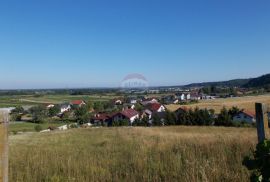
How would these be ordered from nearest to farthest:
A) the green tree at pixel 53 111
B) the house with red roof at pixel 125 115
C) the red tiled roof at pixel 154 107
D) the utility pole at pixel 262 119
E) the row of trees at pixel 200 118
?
the utility pole at pixel 262 119 < the row of trees at pixel 200 118 < the house with red roof at pixel 125 115 < the red tiled roof at pixel 154 107 < the green tree at pixel 53 111

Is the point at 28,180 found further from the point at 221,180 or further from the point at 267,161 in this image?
the point at 267,161

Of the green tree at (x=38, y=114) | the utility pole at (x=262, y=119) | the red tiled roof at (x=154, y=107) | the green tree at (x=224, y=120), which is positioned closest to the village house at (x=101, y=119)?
the green tree at (x=38, y=114)

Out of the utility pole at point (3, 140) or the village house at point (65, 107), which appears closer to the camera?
the utility pole at point (3, 140)

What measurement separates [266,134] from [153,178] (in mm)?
2007

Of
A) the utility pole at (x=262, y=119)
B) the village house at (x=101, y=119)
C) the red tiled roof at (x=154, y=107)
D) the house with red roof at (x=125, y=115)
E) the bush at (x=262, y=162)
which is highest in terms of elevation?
the utility pole at (x=262, y=119)

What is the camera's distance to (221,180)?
4.53 meters

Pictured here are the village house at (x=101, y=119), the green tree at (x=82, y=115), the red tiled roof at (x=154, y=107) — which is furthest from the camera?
the red tiled roof at (x=154, y=107)

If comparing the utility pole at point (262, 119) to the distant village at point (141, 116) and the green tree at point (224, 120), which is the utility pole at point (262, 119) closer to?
the distant village at point (141, 116)

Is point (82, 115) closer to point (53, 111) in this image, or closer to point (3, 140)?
point (53, 111)

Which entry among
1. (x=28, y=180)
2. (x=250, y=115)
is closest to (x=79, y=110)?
(x=250, y=115)

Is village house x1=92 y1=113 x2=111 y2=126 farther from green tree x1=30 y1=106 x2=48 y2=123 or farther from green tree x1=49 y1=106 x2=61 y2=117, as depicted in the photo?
green tree x1=49 y1=106 x2=61 y2=117

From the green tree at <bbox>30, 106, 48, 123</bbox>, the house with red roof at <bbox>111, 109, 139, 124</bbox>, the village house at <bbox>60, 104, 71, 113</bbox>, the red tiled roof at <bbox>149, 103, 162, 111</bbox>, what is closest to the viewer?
the house with red roof at <bbox>111, 109, 139, 124</bbox>

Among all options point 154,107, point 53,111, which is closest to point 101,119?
point 154,107

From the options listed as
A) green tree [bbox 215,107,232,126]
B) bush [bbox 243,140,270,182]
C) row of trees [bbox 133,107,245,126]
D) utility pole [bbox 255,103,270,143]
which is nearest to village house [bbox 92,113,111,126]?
row of trees [bbox 133,107,245,126]
